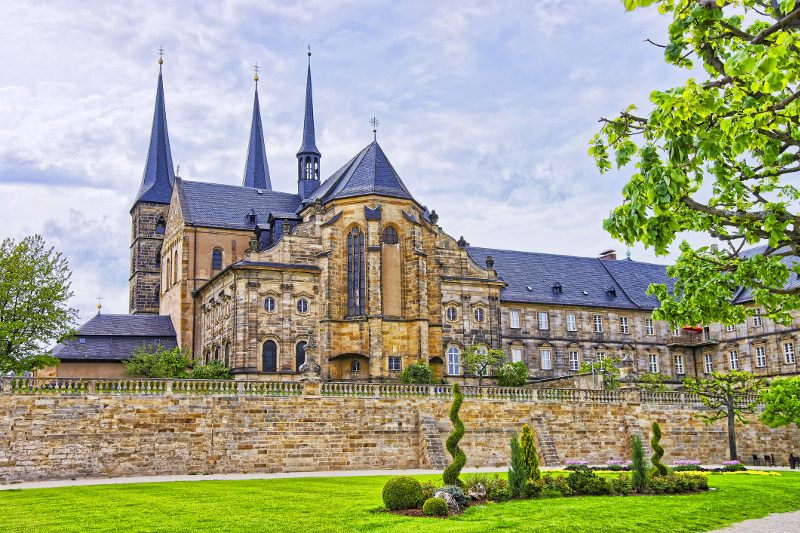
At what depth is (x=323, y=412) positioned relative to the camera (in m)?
37.3

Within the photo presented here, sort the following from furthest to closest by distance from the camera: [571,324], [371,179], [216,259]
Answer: [571,324] → [216,259] → [371,179]

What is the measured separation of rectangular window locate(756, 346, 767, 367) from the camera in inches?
2365

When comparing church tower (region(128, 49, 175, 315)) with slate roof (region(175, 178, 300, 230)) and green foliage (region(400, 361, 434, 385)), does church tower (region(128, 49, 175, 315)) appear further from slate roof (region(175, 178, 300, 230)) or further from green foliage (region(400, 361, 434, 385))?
green foliage (region(400, 361, 434, 385))

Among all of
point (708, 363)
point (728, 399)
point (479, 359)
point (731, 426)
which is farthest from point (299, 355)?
point (708, 363)

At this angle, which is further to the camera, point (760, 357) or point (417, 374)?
point (760, 357)

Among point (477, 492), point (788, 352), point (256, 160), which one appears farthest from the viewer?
point (256, 160)

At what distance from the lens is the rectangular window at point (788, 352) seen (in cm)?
5819

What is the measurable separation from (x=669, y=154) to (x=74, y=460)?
28.6 m

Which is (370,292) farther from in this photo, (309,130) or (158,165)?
(158,165)

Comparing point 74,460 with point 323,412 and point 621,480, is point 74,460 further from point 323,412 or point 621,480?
point 621,480

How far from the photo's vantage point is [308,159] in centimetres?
7125

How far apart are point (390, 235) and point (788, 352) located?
3030 cm

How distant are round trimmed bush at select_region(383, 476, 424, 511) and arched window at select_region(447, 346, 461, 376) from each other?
32740mm

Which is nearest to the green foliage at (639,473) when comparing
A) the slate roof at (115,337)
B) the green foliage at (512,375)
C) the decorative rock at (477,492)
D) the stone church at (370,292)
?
the decorative rock at (477,492)
